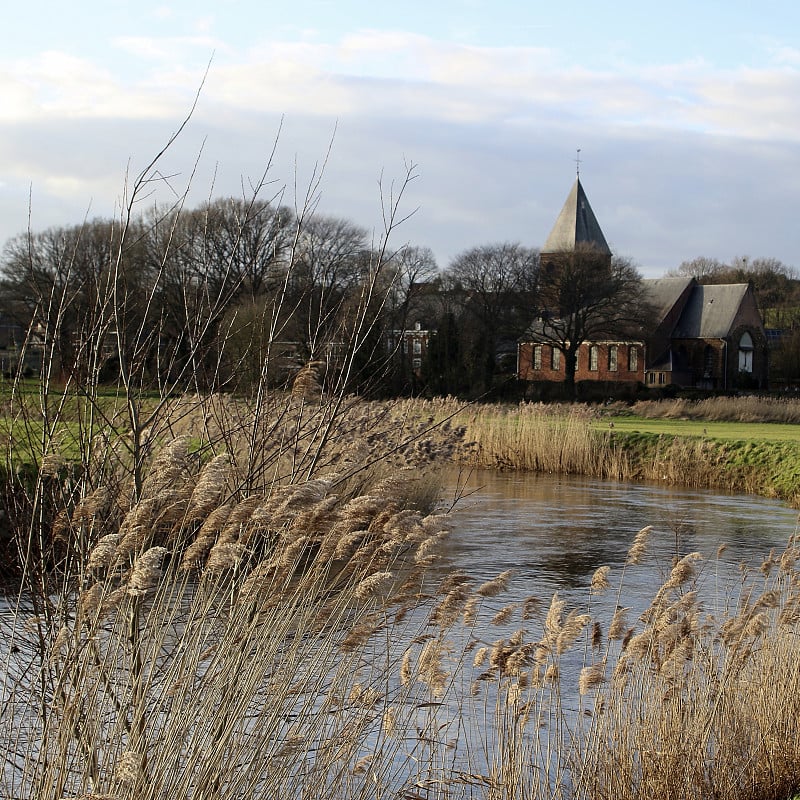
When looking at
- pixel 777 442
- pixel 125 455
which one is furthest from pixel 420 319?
pixel 125 455

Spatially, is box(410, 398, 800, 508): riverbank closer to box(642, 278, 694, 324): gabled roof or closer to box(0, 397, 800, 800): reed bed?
box(0, 397, 800, 800): reed bed

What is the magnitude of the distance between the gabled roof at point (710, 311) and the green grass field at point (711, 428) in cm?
2784

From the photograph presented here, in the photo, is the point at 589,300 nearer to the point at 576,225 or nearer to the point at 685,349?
the point at 685,349

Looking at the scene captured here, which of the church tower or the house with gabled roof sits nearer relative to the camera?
the house with gabled roof

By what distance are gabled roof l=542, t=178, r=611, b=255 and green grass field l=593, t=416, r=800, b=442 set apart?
36.6 metres

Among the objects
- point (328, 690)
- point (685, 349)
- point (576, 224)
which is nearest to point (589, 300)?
point (685, 349)

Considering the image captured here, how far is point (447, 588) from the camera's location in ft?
15.2

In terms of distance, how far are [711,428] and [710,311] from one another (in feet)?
115

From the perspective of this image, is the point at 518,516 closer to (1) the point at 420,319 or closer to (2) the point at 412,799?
(2) the point at 412,799

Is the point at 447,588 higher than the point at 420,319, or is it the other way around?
the point at 420,319

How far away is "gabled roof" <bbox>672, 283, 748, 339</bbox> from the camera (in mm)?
61656

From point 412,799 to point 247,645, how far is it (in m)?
1.08

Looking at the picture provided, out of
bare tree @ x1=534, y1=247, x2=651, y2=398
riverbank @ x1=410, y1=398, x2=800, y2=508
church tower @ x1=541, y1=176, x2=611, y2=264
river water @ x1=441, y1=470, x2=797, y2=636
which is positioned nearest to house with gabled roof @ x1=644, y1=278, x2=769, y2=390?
bare tree @ x1=534, y1=247, x2=651, y2=398

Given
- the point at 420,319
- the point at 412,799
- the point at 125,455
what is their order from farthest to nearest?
the point at 420,319 → the point at 125,455 → the point at 412,799
